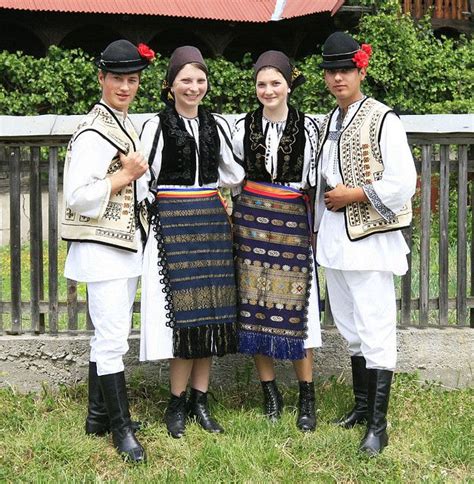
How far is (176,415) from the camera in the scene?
3865 millimetres

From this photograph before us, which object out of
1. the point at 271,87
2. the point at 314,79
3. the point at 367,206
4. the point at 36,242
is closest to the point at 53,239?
the point at 36,242

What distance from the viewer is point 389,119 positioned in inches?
139

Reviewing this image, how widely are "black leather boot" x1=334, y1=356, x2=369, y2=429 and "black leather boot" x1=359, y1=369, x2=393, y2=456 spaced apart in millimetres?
235

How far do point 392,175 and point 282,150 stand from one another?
0.58 m

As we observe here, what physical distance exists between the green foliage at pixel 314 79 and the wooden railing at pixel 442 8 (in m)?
0.81

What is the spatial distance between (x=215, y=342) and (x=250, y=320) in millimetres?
218

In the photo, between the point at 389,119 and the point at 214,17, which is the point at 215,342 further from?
the point at 214,17

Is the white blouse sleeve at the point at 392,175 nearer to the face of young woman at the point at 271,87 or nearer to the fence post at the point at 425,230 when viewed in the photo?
the face of young woman at the point at 271,87

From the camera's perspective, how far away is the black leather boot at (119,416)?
3562 mm

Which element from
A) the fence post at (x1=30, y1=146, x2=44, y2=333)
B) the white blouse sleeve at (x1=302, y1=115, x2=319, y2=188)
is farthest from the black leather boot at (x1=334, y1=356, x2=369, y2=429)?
the fence post at (x1=30, y1=146, x2=44, y2=333)

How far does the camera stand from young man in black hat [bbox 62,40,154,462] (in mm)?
3383

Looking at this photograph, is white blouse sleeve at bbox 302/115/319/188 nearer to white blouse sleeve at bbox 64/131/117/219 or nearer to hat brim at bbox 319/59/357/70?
hat brim at bbox 319/59/357/70

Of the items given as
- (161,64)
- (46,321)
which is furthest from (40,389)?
(161,64)

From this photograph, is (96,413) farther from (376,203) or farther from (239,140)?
(376,203)
